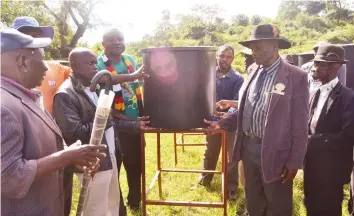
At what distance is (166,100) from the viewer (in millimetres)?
2674

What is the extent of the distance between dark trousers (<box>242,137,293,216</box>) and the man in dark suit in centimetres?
35

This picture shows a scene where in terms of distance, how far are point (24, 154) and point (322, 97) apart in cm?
245

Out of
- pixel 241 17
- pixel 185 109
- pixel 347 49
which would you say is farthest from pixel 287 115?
pixel 241 17

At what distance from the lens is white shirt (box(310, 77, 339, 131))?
9.28 feet

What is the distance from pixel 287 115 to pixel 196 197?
7.66 feet

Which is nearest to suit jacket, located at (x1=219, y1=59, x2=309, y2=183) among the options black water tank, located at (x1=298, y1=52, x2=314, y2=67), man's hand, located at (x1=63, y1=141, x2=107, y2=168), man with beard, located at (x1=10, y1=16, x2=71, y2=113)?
man's hand, located at (x1=63, y1=141, x2=107, y2=168)

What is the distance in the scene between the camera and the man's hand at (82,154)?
1.68 m

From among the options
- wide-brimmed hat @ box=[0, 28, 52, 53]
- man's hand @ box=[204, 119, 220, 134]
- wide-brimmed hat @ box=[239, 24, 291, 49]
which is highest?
wide-brimmed hat @ box=[239, 24, 291, 49]

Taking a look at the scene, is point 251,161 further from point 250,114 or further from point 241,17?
point 241,17

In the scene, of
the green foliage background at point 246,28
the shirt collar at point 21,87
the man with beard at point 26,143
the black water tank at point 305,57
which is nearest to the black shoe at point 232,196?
the man with beard at point 26,143

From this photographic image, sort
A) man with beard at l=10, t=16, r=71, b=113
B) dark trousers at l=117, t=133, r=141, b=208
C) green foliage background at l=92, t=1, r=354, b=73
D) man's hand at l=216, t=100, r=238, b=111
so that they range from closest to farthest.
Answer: man with beard at l=10, t=16, r=71, b=113 → man's hand at l=216, t=100, r=238, b=111 → dark trousers at l=117, t=133, r=141, b=208 → green foliage background at l=92, t=1, r=354, b=73

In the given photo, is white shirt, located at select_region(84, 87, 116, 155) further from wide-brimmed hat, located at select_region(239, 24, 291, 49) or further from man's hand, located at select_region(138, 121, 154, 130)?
wide-brimmed hat, located at select_region(239, 24, 291, 49)

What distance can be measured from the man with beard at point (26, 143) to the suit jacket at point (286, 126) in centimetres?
145

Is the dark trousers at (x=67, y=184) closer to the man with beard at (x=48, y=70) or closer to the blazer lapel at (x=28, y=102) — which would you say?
the blazer lapel at (x=28, y=102)
